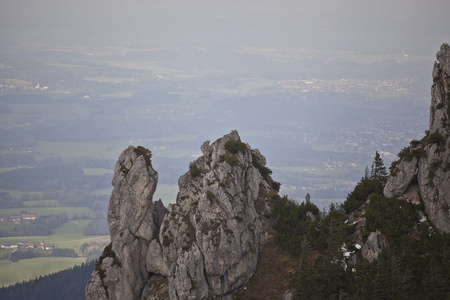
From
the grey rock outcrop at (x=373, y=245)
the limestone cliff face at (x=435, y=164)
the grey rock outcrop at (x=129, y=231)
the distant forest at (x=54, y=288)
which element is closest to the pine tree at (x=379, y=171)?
the limestone cliff face at (x=435, y=164)

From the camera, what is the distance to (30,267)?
543ft

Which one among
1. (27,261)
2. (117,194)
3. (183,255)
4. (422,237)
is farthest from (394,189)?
(27,261)

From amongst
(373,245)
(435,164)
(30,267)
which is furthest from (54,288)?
(435,164)

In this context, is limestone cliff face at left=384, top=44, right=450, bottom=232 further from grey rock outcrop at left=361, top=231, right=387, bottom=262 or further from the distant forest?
the distant forest

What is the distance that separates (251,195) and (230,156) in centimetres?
557

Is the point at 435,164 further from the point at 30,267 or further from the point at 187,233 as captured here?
the point at 30,267

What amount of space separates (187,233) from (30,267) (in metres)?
121

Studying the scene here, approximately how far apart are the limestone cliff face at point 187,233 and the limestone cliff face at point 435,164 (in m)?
17.2

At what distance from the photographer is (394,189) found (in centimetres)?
5934

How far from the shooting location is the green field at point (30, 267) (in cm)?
15762

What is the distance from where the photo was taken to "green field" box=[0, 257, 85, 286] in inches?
6206

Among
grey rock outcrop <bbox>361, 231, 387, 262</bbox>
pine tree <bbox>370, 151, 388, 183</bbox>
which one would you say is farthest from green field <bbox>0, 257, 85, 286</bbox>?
grey rock outcrop <bbox>361, 231, 387, 262</bbox>

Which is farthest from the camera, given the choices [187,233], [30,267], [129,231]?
[30,267]

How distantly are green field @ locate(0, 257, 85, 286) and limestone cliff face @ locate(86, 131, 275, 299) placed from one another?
103549 millimetres
